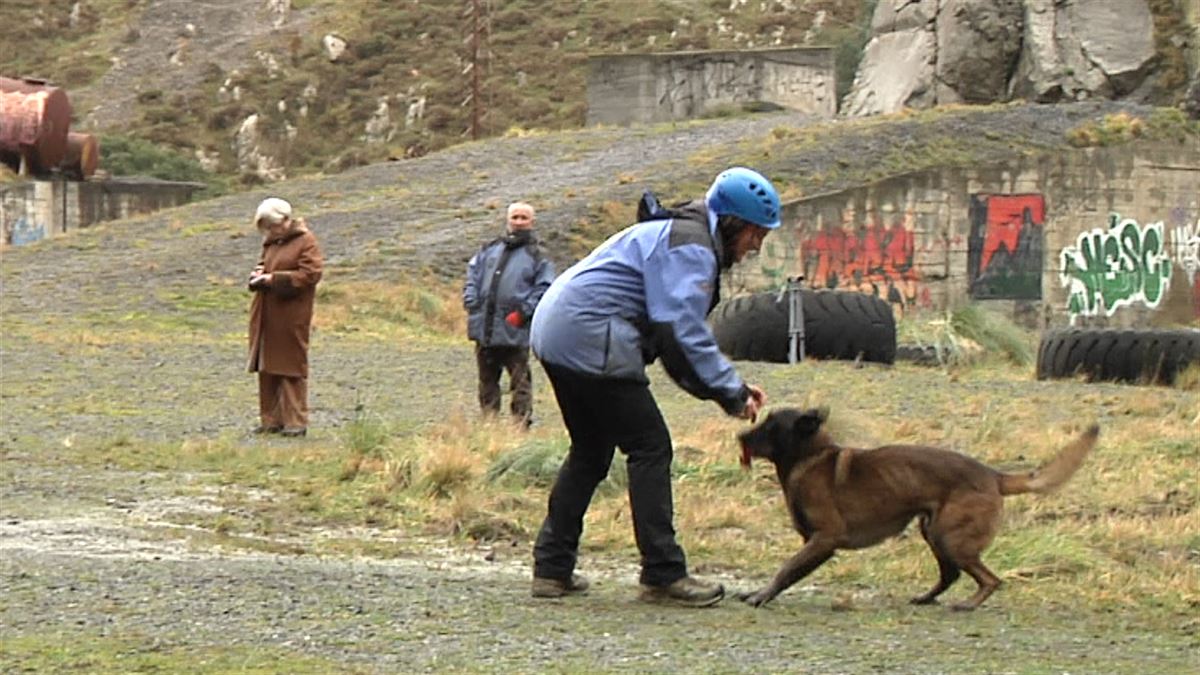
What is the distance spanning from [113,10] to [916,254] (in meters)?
57.3

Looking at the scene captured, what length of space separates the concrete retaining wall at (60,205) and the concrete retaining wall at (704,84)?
9.57 meters

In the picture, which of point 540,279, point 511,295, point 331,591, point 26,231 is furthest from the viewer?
point 26,231

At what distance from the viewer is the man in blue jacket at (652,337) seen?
8508 mm

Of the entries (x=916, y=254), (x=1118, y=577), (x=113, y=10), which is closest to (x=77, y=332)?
(x=916, y=254)

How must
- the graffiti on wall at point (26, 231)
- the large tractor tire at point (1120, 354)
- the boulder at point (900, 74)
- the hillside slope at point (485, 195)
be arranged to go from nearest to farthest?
1. the large tractor tire at point (1120, 354)
2. the hillside slope at point (485, 195)
3. the boulder at point (900, 74)
4. the graffiti on wall at point (26, 231)

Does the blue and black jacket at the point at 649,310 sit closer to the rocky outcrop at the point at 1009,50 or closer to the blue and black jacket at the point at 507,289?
the blue and black jacket at the point at 507,289

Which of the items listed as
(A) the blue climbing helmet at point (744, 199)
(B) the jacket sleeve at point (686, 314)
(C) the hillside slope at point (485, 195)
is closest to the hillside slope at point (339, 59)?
(C) the hillside slope at point (485, 195)

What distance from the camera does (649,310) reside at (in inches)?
337

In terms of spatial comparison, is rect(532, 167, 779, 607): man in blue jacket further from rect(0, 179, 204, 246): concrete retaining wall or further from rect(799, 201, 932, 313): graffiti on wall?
rect(0, 179, 204, 246): concrete retaining wall

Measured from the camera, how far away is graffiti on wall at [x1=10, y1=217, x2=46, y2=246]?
4450 cm

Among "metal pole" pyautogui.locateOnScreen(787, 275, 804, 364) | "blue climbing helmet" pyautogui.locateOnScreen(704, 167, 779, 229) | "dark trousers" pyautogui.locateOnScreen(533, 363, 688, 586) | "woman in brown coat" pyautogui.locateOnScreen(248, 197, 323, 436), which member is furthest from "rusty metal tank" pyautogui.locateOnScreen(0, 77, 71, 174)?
"blue climbing helmet" pyautogui.locateOnScreen(704, 167, 779, 229)

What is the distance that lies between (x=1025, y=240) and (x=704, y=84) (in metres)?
14.1

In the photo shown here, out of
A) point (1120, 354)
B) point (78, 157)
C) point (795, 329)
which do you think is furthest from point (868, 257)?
point (78, 157)

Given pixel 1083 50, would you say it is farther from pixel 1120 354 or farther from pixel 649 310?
pixel 649 310
